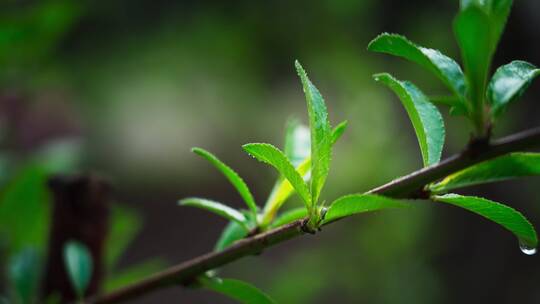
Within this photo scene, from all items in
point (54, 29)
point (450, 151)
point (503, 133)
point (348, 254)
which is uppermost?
point (54, 29)

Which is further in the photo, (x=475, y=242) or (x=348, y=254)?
(x=348, y=254)

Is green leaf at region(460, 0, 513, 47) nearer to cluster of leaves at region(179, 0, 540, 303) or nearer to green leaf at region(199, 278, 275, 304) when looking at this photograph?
cluster of leaves at region(179, 0, 540, 303)

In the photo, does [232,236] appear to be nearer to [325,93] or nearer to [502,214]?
[502,214]

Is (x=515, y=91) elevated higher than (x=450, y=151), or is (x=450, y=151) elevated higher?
(x=515, y=91)

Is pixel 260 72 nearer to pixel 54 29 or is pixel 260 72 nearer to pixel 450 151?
pixel 450 151

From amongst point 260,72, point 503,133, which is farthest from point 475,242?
point 260,72

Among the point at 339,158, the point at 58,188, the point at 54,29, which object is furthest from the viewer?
the point at 339,158

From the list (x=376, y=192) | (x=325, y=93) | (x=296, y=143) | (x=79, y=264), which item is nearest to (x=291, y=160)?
(x=296, y=143)

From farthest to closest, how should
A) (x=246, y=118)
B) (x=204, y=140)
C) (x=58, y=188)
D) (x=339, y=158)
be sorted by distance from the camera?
(x=204, y=140)
(x=246, y=118)
(x=339, y=158)
(x=58, y=188)
